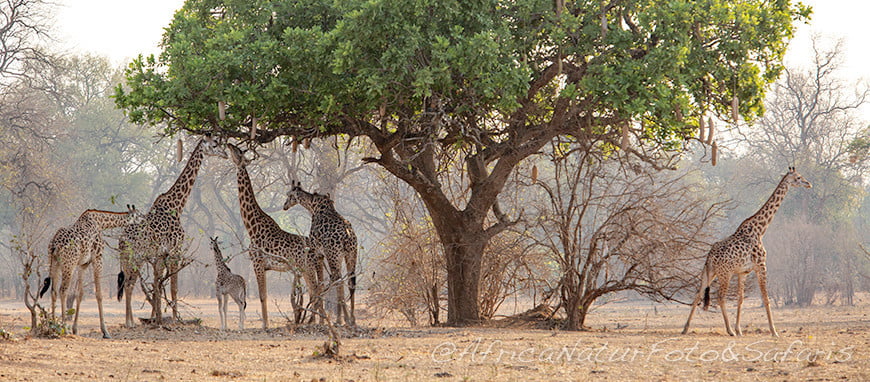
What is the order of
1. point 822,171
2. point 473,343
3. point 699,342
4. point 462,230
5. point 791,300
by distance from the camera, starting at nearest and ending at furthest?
point 473,343 → point 699,342 → point 462,230 → point 791,300 → point 822,171

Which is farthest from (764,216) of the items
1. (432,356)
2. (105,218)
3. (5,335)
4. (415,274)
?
(5,335)

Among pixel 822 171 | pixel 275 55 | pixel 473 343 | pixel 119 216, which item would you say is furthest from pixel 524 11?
pixel 822 171

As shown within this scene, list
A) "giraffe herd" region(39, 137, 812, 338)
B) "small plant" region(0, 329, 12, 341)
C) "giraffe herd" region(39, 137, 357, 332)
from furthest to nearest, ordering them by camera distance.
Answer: "giraffe herd" region(39, 137, 812, 338) < "giraffe herd" region(39, 137, 357, 332) < "small plant" region(0, 329, 12, 341)

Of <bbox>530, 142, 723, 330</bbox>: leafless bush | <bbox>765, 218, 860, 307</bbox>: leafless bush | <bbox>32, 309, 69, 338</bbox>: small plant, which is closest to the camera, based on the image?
<bbox>32, 309, 69, 338</bbox>: small plant

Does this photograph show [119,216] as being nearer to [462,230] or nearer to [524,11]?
[462,230]

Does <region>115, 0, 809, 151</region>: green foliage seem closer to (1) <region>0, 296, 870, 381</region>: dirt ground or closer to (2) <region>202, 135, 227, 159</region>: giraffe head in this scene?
(2) <region>202, 135, 227, 159</region>: giraffe head

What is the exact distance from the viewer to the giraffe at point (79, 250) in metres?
11.7

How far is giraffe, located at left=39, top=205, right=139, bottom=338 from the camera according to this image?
11.7 meters

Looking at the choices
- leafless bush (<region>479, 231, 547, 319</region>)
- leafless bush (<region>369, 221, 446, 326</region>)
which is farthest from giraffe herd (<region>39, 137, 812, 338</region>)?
leafless bush (<region>479, 231, 547, 319</region>)

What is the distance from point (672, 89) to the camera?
11461mm

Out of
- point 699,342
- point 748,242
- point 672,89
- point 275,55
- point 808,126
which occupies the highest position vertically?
point 808,126

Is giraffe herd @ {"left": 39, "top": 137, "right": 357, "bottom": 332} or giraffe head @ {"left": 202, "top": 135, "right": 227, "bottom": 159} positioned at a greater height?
giraffe head @ {"left": 202, "top": 135, "right": 227, "bottom": 159}

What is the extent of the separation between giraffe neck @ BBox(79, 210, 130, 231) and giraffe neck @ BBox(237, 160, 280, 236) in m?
1.74

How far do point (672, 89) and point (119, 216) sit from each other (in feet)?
26.8
